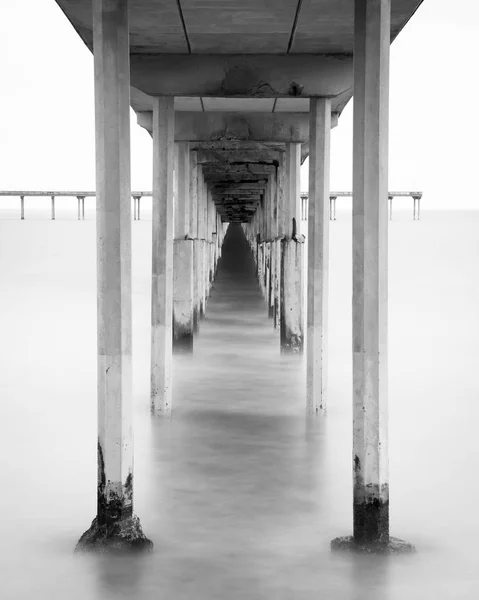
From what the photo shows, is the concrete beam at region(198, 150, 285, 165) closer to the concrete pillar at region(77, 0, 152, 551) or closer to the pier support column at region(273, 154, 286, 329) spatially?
the pier support column at region(273, 154, 286, 329)

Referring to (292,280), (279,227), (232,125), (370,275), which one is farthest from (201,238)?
(370,275)

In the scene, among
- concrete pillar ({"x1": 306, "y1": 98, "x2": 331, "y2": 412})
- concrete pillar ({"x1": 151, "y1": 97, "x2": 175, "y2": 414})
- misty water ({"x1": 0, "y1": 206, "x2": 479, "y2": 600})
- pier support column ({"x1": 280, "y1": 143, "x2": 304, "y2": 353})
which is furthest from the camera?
pier support column ({"x1": 280, "y1": 143, "x2": 304, "y2": 353})

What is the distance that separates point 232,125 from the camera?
11219 millimetres

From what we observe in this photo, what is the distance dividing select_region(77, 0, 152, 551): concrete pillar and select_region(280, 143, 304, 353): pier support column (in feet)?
26.0

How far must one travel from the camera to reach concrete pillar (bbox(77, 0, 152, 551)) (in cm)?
486

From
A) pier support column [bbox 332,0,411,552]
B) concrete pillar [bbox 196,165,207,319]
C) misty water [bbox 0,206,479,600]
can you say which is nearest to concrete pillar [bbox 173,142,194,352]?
misty water [bbox 0,206,479,600]

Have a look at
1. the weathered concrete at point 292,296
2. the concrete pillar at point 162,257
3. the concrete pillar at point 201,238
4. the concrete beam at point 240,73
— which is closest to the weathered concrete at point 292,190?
the weathered concrete at point 292,296

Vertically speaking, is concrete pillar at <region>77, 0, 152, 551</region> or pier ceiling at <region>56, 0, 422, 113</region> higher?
pier ceiling at <region>56, 0, 422, 113</region>

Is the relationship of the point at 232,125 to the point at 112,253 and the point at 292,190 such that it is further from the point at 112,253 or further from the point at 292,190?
the point at 112,253

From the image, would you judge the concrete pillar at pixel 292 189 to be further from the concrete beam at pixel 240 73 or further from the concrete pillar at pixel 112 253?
the concrete pillar at pixel 112 253

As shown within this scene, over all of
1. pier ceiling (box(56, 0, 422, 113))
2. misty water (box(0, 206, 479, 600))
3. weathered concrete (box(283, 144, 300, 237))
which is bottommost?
misty water (box(0, 206, 479, 600))

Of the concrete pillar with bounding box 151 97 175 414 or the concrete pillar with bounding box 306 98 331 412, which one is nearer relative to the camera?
the concrete pillar with bounding box 151 97 175 414

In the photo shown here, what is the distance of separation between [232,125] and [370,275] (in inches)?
265

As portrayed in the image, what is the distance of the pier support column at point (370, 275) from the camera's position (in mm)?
4844
